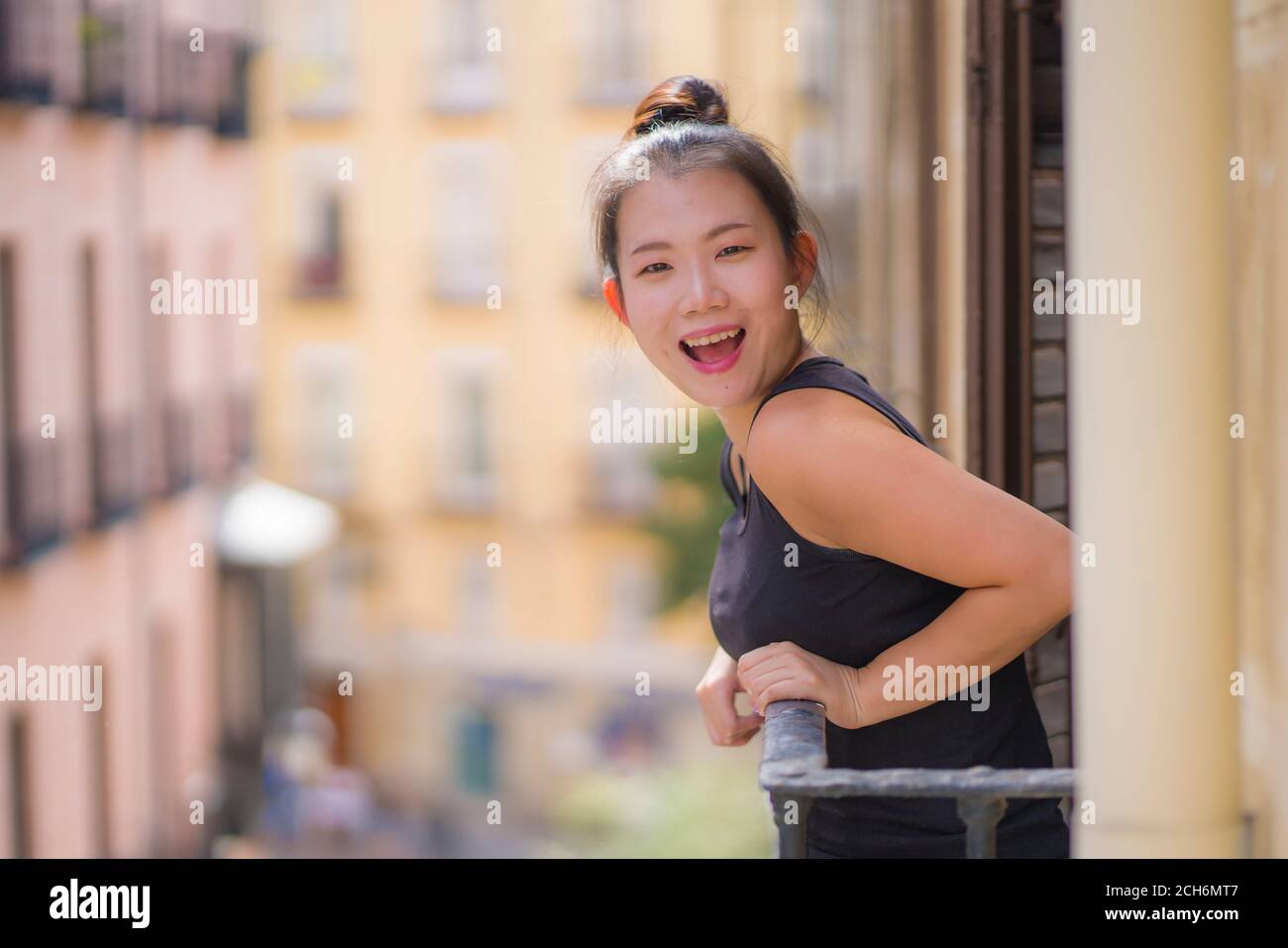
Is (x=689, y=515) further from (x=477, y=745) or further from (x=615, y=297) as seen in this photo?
(x=615, y=297)

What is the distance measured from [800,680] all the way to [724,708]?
1.08 ft

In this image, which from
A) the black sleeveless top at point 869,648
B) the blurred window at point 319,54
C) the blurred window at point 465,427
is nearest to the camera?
the black sleeveless top at point 869,648

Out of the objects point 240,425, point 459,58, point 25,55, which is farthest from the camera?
point 459,58

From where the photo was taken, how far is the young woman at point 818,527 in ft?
6.64

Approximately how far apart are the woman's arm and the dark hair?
1.07 ft

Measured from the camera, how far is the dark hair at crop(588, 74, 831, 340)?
88.7 inches

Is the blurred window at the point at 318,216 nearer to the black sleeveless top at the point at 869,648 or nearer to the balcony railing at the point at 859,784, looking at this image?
the black sleeveless top at the point at 869,648

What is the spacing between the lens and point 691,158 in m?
2.25

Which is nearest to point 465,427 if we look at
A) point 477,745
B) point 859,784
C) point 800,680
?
point 477,745

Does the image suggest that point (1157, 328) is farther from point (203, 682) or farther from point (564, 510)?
point (564, 510)

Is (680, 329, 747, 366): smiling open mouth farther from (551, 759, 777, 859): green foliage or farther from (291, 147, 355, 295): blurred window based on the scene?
(291, 147, 355, 295): blurred window

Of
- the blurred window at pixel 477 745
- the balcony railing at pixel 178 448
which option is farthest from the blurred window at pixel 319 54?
the balcony railing at pixel 178 448

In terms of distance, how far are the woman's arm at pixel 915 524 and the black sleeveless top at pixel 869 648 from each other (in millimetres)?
34

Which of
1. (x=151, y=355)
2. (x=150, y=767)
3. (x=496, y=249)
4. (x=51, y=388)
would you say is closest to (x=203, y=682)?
(x=150, y=767)
